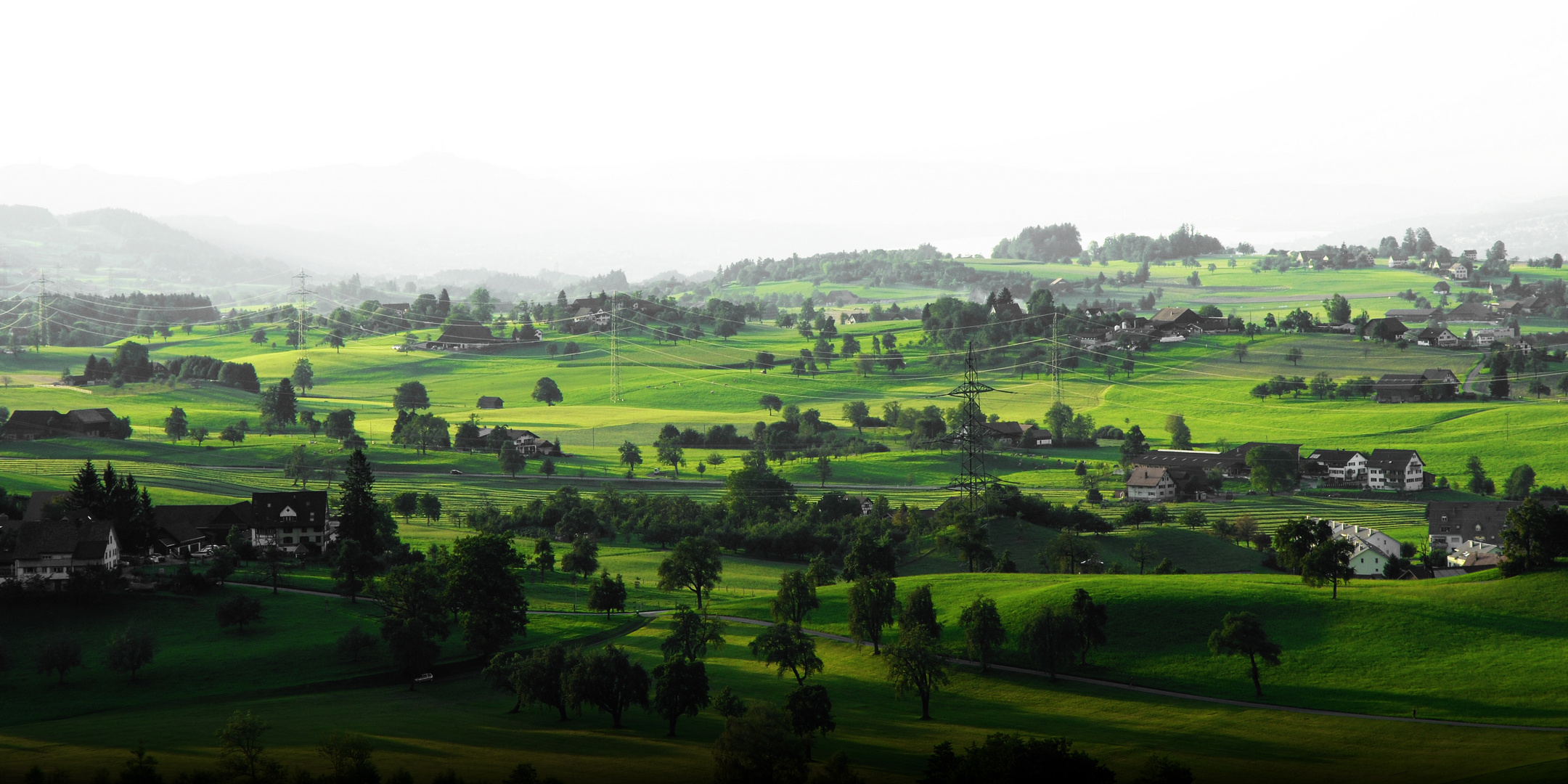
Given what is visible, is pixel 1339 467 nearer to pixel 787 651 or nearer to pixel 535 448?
pixel 787 651

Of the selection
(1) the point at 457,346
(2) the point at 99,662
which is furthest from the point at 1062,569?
(1) the point at 457,346

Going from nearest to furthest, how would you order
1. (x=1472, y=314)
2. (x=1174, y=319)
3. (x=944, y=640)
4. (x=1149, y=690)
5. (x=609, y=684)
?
(x=609, y=684) < (x=1149, y=690) < (x=944, y=640) < (x=1174, y=319) < (x=1472, y=314)

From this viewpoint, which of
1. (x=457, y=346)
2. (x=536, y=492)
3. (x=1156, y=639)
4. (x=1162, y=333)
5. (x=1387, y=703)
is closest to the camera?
(x=1387, y=703)

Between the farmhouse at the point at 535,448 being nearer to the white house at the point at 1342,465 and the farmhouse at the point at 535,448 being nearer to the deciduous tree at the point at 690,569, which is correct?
the deciduous tree at the point at 690,569

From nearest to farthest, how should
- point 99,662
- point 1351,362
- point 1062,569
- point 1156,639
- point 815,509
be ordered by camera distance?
point 99,662, point 1156,639, point 1062,569, point 815,509, point 1351,362

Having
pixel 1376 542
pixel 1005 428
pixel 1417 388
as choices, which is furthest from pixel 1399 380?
pixel 1376 542

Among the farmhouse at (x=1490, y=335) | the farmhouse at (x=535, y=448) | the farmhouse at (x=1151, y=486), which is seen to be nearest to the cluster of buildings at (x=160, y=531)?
the farmhouse at (x=535, y=448)

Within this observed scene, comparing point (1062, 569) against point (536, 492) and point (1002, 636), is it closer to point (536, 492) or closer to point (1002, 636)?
point (1002, 636)

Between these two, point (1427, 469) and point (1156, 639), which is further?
point (1427, 469)
